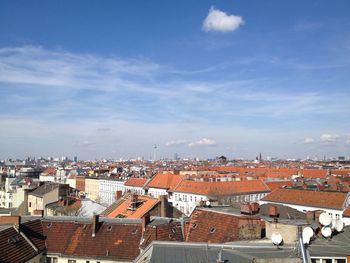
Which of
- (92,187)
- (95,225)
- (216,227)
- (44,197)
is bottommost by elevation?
(92,187)

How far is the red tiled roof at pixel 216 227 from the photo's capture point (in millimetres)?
32812

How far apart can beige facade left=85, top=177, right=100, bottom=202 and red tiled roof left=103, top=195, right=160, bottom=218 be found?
330 ft

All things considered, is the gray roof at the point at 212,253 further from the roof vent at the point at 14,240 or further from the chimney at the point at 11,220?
the chimney at the point at 11,220

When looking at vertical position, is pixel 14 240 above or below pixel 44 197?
above

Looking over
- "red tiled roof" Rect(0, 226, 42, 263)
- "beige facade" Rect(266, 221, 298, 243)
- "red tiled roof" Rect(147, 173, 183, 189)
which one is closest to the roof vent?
"red tiled roof" Rect(0, 226, 42, 263)

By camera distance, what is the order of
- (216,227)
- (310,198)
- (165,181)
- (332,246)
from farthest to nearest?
(165,181) → (310,198) → (216,227) → (332,246)

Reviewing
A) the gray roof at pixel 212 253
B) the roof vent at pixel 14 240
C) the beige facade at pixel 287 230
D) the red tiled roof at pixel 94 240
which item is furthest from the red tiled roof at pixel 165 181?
the gray roof at pixel 212 253

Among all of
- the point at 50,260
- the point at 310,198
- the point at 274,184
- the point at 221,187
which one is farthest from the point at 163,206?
the point at 274,184

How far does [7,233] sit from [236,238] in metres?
18.8

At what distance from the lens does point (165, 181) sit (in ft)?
380

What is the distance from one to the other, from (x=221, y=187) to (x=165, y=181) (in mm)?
21249

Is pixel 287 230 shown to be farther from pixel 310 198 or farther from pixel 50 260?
pixel 310 198

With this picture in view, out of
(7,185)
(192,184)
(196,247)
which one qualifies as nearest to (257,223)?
(196,247)

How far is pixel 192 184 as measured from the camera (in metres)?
104
